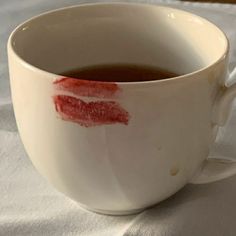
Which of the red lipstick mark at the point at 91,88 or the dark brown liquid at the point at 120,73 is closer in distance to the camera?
the red lipstick mark at the point at 91,88

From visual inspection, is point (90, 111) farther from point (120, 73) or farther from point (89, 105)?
point (120, 73)

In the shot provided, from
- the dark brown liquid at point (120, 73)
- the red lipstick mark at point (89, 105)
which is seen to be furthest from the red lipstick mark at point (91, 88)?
the dark brown liquid at point (120, 73)

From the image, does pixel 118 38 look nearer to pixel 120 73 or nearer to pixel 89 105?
pixel 120 73

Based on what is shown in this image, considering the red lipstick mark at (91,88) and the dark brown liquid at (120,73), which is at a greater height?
the red lipstick mark at (91,88)

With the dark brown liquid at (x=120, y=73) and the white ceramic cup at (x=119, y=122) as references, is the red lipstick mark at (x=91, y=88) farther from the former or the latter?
the dark brown liquid at (x=120, y=73)

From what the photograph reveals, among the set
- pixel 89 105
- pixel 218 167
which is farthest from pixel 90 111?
pixel 218 167

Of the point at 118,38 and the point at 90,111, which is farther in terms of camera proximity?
the point at 118,38

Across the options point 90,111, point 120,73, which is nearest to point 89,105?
point 90,111

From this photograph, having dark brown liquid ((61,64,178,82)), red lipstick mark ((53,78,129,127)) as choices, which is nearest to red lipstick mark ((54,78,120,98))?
red lipstick mark ((53,78,129,127))
